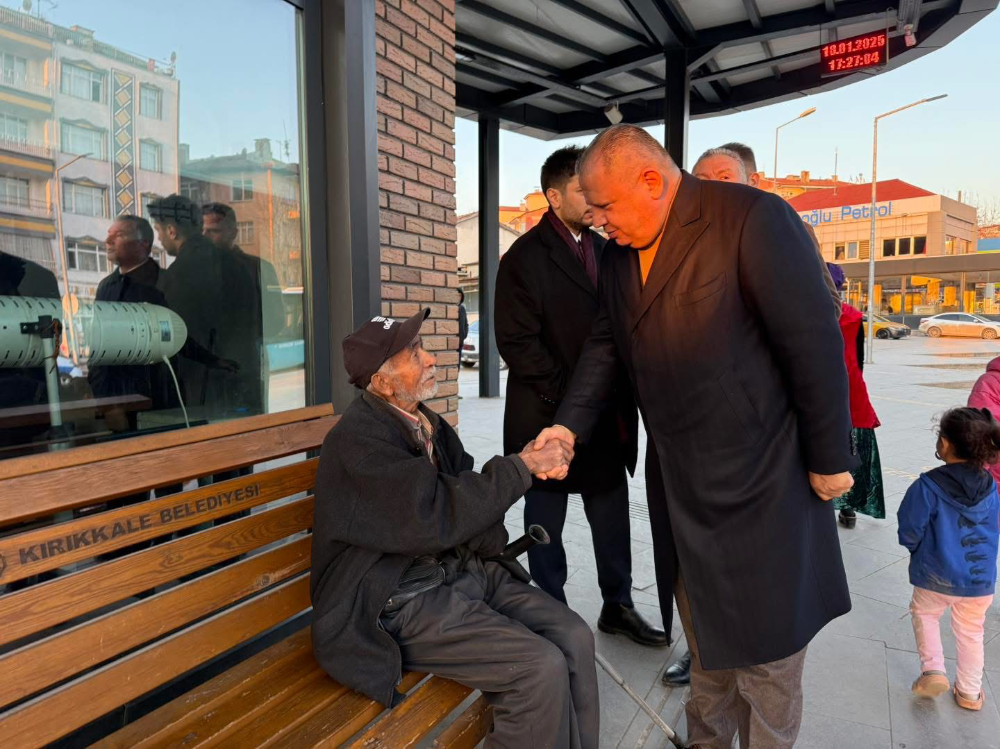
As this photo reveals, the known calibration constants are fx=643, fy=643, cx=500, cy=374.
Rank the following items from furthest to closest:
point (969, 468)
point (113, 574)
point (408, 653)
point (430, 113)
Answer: point (430, 113), point (969, 468), point (408, 653), point (113, 574)

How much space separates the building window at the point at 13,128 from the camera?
2.16 metres

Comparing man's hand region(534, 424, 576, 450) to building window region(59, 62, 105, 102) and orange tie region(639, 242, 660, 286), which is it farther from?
building window region(59, 62, 105, 102)

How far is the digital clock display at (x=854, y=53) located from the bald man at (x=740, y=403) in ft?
21.9

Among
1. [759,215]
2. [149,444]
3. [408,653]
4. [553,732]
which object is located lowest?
[553,732]

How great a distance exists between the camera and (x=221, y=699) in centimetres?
166

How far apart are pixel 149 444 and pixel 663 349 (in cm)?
143

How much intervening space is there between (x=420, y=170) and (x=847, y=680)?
315 centimetres

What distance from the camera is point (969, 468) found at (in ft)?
8.36

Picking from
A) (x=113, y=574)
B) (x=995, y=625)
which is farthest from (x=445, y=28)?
(x=995, y=625)

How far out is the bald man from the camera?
1.75 metres

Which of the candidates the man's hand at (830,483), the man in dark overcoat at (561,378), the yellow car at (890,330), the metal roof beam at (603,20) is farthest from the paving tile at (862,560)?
the yellow car at (890,330)

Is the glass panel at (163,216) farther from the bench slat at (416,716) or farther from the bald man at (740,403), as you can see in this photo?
the bald man at (740,403)

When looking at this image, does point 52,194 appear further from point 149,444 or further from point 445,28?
point 445,28

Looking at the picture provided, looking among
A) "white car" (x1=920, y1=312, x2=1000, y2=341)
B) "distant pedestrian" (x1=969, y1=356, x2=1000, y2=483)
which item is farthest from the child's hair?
"white car" (x1=920, y1=312, x2=1000, y2=341)
